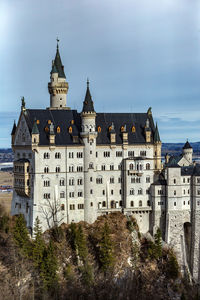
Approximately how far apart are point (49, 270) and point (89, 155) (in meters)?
23.8

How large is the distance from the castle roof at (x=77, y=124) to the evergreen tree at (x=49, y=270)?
20.9 metres

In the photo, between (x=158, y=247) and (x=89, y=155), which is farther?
(x=89, y=155)

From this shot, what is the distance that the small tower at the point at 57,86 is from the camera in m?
116

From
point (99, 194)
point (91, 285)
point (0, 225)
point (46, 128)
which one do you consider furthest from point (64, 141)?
point (91, 285)

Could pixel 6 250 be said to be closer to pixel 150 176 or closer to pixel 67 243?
pixel 67 243

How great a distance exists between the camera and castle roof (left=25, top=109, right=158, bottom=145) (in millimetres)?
104625

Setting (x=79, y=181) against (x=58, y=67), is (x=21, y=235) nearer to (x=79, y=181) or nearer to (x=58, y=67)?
(x=79, y=181)

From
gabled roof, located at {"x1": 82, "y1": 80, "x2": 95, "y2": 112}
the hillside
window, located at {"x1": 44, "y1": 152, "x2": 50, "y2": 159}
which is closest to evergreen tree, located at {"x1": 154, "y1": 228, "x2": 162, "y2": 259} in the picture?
the hillside

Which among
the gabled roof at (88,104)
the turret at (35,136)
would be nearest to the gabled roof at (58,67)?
the gabled roof at (88,104)

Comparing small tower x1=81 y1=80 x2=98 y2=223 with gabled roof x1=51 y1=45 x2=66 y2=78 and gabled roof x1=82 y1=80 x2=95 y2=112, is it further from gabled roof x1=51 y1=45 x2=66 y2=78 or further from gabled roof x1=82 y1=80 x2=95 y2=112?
gabled roof x1=51 y1=45 x2=66 y2=78

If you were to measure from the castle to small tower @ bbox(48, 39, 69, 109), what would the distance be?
0.20 m

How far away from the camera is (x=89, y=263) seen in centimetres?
9800

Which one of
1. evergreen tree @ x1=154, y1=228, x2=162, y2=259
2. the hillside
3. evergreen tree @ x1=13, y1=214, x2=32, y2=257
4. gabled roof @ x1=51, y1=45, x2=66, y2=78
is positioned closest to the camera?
the hillside

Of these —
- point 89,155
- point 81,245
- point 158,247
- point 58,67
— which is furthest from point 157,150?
point 58,67
